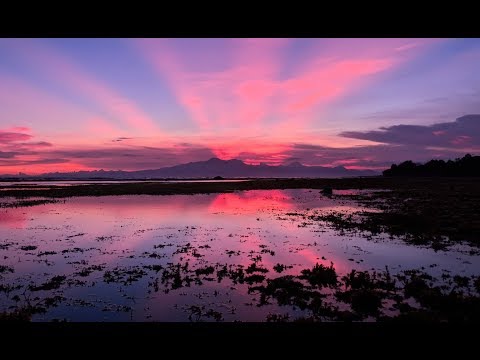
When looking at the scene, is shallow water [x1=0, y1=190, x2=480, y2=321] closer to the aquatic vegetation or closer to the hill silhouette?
the aquatic vegetation

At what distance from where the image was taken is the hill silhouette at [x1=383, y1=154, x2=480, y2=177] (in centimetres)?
14240

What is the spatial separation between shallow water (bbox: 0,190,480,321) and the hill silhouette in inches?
5631

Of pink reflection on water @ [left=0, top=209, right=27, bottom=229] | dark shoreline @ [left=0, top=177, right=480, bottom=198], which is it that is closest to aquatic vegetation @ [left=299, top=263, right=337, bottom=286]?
pink reflection on water @ [left=0, top=209, right=27, bottom=229]

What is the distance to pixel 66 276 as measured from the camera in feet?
46.9

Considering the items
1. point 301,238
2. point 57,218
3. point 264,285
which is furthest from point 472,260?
point 57,218

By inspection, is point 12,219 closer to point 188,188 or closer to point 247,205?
point 247,205

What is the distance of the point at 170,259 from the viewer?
16984 mm

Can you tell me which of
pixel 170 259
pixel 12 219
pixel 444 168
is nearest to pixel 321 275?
pixel 170 259

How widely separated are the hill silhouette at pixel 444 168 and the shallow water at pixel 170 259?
469 ft

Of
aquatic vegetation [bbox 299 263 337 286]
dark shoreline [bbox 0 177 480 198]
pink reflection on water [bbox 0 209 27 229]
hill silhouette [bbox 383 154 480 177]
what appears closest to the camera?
aquatic vegetation [bbox 299 263 337 286]

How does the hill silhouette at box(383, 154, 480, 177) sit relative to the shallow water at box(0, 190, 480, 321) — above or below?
above

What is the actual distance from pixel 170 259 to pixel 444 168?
544 feet
